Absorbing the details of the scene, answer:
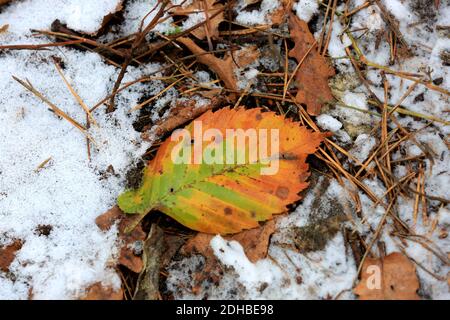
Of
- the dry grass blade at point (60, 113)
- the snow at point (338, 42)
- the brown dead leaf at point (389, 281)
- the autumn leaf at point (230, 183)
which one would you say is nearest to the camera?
the brown dead leaf at point (389, 281)

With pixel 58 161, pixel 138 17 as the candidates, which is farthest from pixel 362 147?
pixel 58 161

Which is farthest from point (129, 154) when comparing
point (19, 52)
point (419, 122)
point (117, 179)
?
point (419, 122)

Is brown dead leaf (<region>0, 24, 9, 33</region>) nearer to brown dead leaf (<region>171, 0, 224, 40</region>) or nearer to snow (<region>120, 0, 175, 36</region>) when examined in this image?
snow (<region>120, 0, 175, 36</region>)

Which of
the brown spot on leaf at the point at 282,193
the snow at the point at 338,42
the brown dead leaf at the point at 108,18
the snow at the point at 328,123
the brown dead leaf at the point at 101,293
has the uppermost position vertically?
the brown dead leaf at the point at 108,18

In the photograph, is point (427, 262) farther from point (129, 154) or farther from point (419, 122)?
point (129, 154)

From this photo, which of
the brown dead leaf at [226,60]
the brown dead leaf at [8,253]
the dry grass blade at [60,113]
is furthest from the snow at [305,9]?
the brown dead leaf at [8,253]

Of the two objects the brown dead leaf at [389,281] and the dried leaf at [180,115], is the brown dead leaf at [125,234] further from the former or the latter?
the brown dead leaf at [389,281]

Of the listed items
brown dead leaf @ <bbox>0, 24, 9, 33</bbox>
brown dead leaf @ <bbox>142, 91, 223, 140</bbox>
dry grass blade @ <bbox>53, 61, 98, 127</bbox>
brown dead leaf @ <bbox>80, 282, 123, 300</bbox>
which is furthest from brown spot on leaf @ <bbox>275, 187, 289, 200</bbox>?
brown dead leaf @ <bbox>0, 24, 9, 33</bbox>
